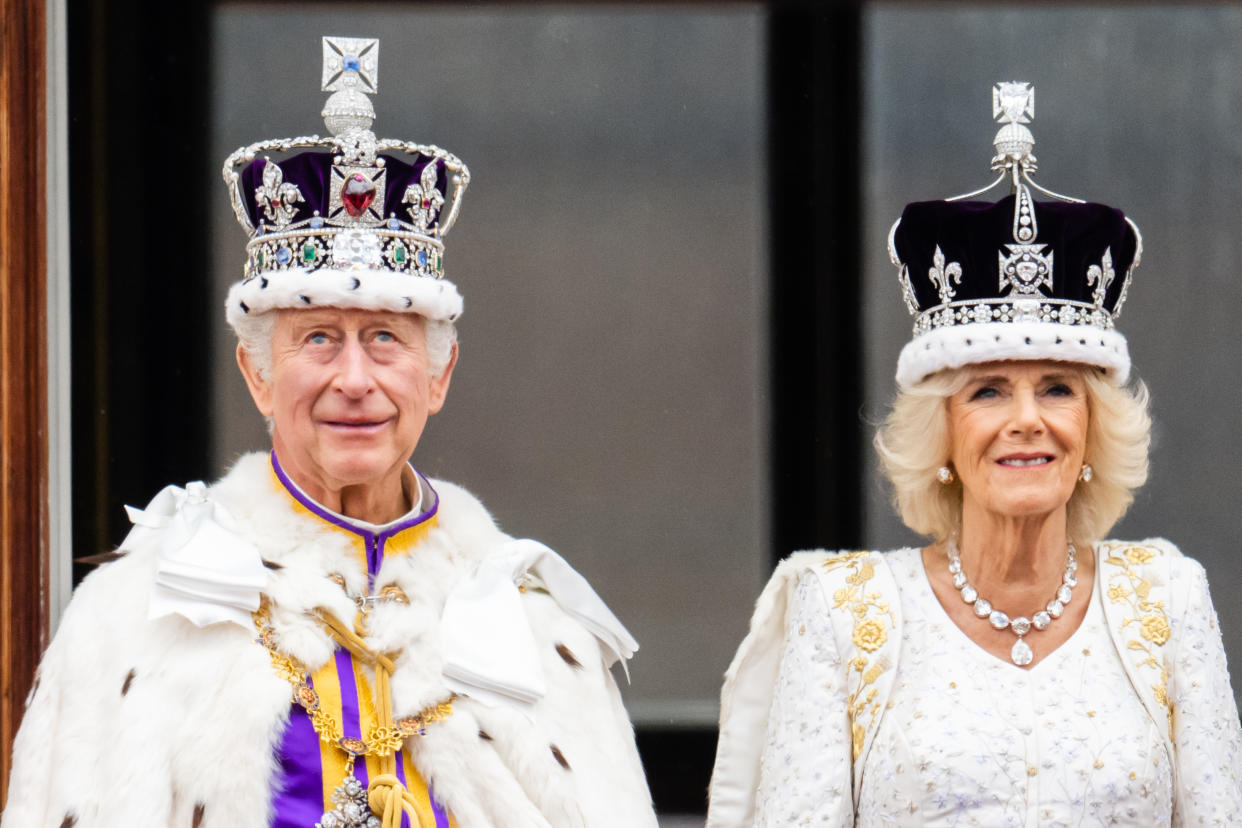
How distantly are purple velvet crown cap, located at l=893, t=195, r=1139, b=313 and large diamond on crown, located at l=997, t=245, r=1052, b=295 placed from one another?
1 cm

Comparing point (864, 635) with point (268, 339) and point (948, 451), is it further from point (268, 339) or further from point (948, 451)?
point (268, 339)

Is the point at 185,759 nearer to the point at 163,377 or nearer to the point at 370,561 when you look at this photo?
the point at 370,561

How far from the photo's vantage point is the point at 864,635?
3.74 m

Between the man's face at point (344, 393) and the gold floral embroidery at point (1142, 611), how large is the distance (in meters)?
1.51

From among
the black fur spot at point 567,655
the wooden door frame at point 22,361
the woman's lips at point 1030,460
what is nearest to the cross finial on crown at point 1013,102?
the woman's lips at point 1030,460

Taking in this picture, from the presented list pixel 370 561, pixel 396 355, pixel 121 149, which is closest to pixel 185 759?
pixel 370 561

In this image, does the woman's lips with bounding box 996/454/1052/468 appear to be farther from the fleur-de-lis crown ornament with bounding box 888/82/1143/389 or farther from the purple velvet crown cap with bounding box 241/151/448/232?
the purple velvet crown cap with bounding box 241/151/448/232

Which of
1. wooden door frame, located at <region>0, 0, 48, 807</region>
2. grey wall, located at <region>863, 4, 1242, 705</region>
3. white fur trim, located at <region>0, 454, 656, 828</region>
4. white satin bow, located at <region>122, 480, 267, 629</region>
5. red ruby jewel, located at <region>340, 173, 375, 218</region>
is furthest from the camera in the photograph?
grey wall, located at <region>863, 4, 1242, 705</region>

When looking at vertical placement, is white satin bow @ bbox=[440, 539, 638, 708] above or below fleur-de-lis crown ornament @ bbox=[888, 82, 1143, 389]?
below

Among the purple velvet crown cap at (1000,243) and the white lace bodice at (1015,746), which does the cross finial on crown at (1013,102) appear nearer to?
the purple velvet crown cap at (1000,243)

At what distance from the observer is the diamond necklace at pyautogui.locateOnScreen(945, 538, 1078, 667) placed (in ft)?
12.2

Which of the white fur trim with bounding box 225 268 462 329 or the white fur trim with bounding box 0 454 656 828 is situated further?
the white fur trim with bounding box 225 268 462 329

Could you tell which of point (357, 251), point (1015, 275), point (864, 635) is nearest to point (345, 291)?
point (357, 251)

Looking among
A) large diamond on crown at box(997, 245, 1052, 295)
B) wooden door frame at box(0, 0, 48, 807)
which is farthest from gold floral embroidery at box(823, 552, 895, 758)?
wooden door frame at box(0, 0, 48, 807)
